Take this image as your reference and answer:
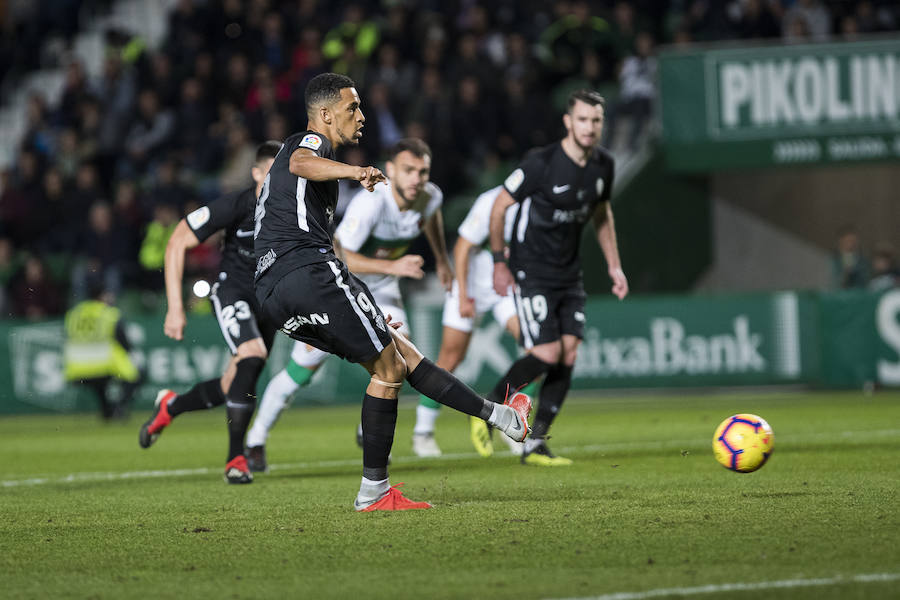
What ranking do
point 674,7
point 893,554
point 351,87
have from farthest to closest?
point 674,7
point 351,87
point 893,554

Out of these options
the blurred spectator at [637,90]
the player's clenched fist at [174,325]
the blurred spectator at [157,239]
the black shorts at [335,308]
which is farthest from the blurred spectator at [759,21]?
the black shorts at [335,308]

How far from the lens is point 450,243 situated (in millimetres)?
19172

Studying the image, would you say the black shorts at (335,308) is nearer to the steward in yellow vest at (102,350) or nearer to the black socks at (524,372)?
the black socks at (524,372)

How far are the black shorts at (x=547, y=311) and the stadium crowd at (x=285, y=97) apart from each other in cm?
892

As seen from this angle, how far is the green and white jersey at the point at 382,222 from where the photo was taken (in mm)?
9570

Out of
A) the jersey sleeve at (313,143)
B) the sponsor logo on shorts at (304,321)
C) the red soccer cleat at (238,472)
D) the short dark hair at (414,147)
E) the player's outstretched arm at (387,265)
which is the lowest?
the red soccer cleat at (238,472)

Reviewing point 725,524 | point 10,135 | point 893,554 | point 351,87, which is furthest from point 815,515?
point 10,135

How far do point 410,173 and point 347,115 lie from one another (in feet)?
9.13

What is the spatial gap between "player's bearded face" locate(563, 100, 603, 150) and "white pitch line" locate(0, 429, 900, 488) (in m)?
2.38

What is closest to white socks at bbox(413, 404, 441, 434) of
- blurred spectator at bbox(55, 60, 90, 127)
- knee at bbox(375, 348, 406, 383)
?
knee at bbox(375, 348, 406, 383)

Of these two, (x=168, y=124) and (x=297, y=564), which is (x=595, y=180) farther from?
(x=168, y=124)

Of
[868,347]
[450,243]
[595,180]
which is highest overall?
[595,180]

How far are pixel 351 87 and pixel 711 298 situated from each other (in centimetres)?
1083

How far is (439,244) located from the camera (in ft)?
32.3
